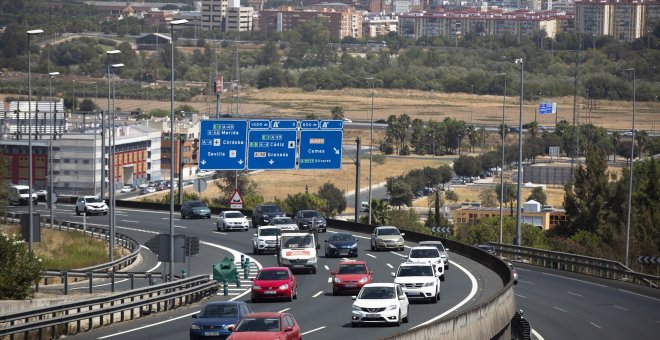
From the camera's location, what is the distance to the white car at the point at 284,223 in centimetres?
6828

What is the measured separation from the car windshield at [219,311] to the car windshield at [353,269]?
1267 centimetres

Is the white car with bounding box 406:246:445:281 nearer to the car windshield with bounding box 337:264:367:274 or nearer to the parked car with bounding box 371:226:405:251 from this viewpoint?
the car windshield with bounding box 337:264:367:274

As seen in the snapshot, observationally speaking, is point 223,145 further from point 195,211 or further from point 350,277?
point 350,277

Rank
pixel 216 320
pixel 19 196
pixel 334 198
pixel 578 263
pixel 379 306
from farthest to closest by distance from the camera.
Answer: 1. pixel 334 198
2. pixel 19 196
3. pixel 578 263
4. pixel 379 306
5. pixel 216 320

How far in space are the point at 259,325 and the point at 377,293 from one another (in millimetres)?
8240

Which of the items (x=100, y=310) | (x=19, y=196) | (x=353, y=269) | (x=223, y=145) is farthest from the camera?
(x=19, y=196)

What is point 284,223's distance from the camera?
69562 mm

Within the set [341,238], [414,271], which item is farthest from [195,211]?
[414,271]

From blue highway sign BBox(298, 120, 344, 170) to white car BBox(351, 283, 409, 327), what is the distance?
38.7 m

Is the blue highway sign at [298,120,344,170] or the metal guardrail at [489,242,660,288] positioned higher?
the blue highway sign at [298,120,344,170]

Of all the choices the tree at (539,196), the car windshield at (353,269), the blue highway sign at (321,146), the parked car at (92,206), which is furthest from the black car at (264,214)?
the tree at (539,196)

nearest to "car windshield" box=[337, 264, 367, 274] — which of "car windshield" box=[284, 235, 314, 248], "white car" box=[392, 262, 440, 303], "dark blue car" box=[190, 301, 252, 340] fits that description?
"white car" box=[392, 262, 440, 303]

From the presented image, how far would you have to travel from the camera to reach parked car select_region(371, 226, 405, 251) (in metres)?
65.9

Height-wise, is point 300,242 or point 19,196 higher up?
point 300,242
